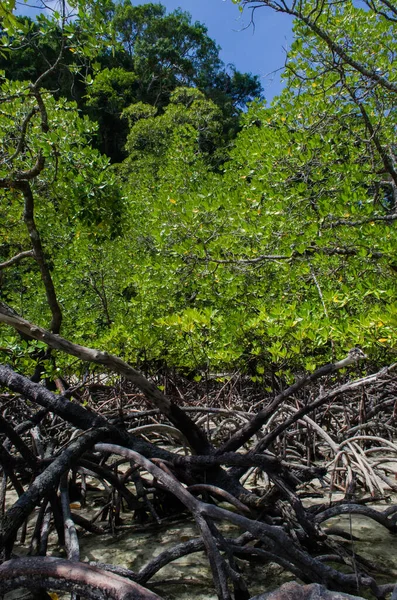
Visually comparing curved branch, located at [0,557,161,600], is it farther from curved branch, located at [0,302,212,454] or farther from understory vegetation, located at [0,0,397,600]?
curved branch, located at [0,302,212,454]

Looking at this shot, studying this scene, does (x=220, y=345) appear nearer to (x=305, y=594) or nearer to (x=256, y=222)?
(x=256, y=222)

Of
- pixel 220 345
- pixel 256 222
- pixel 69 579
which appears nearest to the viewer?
pixel 69 579

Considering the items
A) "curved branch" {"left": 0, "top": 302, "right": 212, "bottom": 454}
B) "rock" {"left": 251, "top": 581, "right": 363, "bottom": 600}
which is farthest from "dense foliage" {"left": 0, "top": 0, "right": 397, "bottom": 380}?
"rock" {"left": 251, "top": 581, "right": 363, "bottom": 600}

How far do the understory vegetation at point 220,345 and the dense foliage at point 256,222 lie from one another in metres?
0.03

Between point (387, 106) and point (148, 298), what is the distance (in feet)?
12.9

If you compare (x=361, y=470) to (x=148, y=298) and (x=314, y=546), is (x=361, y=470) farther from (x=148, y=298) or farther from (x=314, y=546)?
(x=148, y=298)

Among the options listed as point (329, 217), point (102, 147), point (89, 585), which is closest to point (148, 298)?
point (329, 217)

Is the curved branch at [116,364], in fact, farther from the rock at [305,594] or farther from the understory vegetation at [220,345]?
the rock at [305,594]

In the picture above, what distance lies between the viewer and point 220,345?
361cm

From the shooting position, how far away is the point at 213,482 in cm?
239

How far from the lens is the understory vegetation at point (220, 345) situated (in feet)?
6.63

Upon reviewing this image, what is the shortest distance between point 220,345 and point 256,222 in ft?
5.19

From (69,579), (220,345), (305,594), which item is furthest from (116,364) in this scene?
(220,345)

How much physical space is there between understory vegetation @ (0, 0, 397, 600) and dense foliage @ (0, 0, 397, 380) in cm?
3
